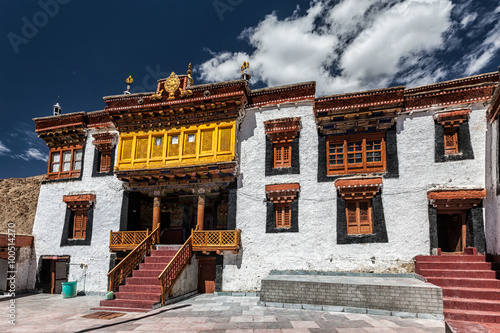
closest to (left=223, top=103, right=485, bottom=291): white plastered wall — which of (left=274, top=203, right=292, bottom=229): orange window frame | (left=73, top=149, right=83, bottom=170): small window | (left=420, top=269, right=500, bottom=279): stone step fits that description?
(left=274, top=203, right=292, bottom=229): orange window frame

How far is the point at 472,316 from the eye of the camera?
8.74 meters

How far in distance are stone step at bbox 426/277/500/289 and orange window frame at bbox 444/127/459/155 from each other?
5139 millimetres

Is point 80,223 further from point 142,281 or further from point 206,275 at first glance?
point 206,275

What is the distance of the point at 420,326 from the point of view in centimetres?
820

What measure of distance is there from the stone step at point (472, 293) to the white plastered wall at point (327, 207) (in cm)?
239

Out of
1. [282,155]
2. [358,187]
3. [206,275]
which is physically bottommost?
[206,275]

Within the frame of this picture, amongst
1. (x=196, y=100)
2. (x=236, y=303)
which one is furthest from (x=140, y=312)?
A: (x=196, y=100)

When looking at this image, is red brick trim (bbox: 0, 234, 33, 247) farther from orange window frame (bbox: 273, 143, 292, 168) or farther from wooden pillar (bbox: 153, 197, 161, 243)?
orange window frame (bbox: 273, 143, 292, 168)

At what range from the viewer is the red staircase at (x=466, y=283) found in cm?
888

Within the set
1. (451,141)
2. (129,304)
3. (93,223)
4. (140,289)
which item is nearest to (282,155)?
(451,141)

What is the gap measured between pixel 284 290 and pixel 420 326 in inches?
170

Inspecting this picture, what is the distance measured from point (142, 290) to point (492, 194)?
1338 centimetres
